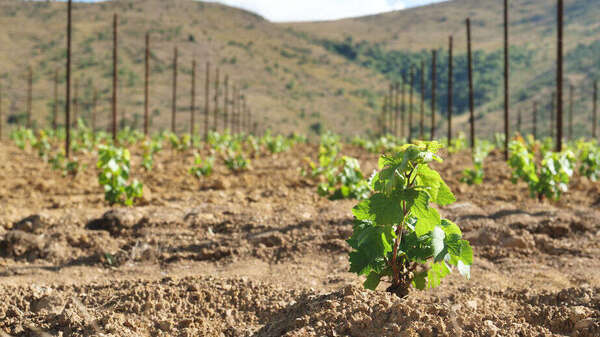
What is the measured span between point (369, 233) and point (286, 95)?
72.9m

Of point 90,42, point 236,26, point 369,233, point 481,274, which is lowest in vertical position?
point 481,274

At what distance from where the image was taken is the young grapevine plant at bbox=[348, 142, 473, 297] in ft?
8.97

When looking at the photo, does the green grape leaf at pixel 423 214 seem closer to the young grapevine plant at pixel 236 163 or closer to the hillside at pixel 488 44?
the young grapevine plant at pixel 236 163

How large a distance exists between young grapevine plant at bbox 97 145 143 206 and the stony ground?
1.58 feet

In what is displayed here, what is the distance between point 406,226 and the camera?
3098mm

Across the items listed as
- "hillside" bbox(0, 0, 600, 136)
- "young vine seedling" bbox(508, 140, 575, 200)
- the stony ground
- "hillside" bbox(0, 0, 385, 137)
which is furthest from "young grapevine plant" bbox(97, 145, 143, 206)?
"hillside" bbox(0, 0, 385, 137)

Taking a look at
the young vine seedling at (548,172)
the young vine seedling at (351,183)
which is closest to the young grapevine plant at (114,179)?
the young vine seedling at (351,183)

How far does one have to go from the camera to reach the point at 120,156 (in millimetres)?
8547

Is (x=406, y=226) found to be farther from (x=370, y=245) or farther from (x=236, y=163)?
(x=236, y=163)

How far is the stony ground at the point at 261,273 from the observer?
2.88 metres

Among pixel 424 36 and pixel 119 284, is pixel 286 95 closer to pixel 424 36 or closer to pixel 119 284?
pixel 424 36

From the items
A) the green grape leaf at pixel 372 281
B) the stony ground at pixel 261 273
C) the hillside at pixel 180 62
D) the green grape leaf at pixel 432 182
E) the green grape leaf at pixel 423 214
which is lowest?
the stony ground at pixel 261 273

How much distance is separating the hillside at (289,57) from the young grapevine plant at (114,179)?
37.7 meters

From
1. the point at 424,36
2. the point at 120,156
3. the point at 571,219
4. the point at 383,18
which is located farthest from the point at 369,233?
the point at 383,18
